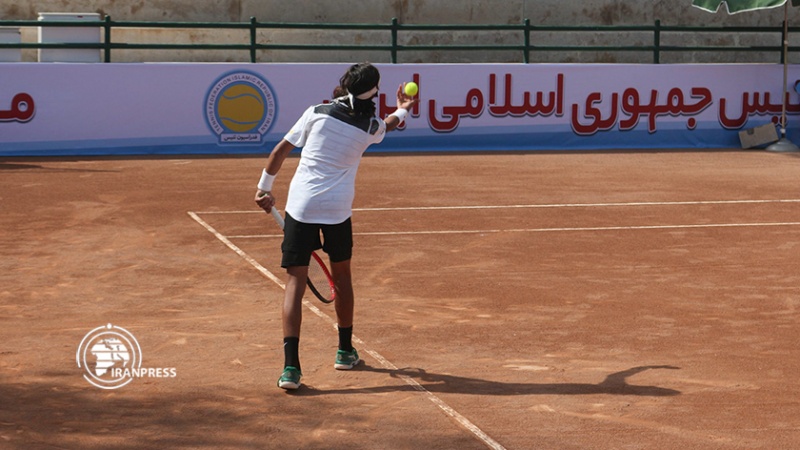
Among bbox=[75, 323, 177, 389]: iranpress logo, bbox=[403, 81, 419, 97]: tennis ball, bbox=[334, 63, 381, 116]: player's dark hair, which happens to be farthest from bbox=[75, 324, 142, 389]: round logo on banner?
bbox=[403, 81, 419, 97]: tennis ball

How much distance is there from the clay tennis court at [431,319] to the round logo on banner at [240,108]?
4.55 meters

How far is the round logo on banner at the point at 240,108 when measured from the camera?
21.1 metres

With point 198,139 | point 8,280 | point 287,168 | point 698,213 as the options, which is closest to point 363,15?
point 198,139

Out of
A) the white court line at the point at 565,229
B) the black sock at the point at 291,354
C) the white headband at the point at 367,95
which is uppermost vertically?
the white headband at the point at 367,95

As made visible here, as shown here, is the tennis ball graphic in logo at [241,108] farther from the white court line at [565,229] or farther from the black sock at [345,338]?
the black sock at [345,338]

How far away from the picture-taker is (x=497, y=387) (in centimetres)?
716

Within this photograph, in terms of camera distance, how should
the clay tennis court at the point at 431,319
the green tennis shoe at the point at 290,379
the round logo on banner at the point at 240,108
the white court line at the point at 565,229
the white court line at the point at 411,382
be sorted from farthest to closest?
the round logo on banner at the point at 240,108, the white court line at the point at 565,229, the green tennis shoe at the point at 290,379, the clay tennis court at the point at 431,319, the white court line at the point at 411,382

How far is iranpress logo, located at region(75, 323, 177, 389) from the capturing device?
23.7 ft

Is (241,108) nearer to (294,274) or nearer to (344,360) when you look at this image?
(344,360)

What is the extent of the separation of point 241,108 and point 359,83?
46.9 ft

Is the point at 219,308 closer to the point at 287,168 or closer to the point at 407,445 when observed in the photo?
the point at 407,445

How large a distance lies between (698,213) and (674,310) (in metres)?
5.49

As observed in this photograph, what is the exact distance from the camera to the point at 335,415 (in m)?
6.55

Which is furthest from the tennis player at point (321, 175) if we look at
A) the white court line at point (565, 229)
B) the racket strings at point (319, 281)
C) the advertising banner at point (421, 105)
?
the advertising banner at point (421, 105)
